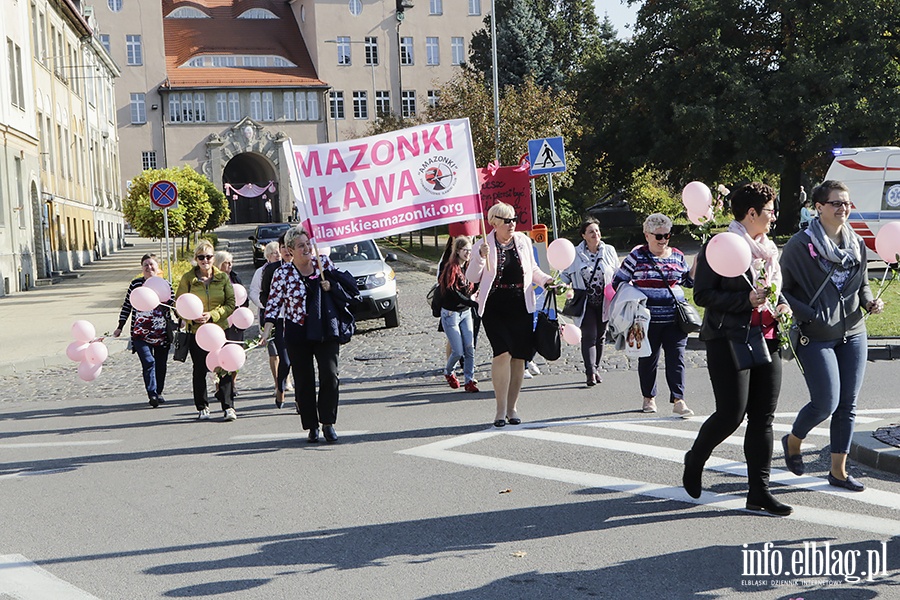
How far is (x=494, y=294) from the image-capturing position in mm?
9164

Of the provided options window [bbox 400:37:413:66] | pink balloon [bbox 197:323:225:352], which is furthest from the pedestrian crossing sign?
window [bbox 400:37:413:66]

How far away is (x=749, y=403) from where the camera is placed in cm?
631

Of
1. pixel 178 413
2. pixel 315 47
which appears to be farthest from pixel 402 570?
pixel 315 47

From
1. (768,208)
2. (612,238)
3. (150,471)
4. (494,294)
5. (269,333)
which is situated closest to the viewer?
(768,208)

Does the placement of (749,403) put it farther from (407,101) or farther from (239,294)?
(407,101)

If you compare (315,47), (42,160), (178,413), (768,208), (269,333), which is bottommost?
(178,413)

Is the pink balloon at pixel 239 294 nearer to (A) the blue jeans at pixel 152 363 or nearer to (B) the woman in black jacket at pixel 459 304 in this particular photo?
(A) the blue jeans at pixel 152 363

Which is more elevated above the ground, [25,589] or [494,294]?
[494,294]

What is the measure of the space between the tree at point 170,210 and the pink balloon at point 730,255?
30.0 meters

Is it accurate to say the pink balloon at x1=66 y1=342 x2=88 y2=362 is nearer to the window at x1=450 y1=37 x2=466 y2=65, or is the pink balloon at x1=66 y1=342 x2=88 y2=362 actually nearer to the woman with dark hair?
the woman with dark hair

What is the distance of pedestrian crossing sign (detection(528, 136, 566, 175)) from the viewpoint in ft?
60.7

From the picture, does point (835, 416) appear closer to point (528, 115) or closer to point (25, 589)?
point (25, 589)

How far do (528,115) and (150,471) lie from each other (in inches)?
1088

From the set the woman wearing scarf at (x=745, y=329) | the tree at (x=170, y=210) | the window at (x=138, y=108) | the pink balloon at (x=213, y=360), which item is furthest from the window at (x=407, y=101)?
the woman wearing scarf at (x=745, y=329)
